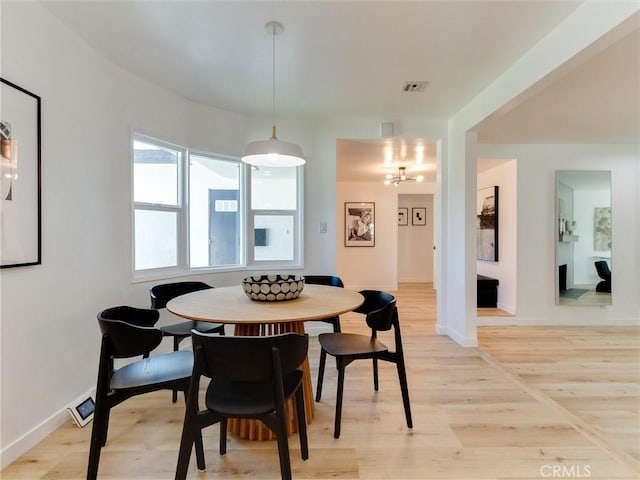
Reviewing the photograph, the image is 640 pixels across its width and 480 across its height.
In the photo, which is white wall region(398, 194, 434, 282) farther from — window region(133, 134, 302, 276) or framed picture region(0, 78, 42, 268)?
framed picture region(0, 78, 42, 268)

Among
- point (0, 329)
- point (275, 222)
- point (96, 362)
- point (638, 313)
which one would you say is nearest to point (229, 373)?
point (0, 329)

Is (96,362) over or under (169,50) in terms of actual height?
under

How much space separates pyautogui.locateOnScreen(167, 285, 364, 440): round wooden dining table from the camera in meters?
1.48

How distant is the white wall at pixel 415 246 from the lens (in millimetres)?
7621

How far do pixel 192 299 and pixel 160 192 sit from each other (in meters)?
1.53

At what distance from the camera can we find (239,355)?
3.90 ft

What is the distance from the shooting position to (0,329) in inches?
62.1

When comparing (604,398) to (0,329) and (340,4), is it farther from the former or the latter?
(0,329)

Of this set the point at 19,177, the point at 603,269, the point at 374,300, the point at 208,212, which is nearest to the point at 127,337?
the point at 19,177

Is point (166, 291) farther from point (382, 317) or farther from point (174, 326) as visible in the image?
point (382, 317)

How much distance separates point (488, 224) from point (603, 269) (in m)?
1.43

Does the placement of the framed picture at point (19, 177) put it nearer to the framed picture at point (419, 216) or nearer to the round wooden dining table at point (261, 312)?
the round wooden dining table at point (261, 312)

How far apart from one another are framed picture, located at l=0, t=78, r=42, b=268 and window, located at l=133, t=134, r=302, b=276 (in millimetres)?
919

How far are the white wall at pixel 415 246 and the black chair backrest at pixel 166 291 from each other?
5.84 meters
